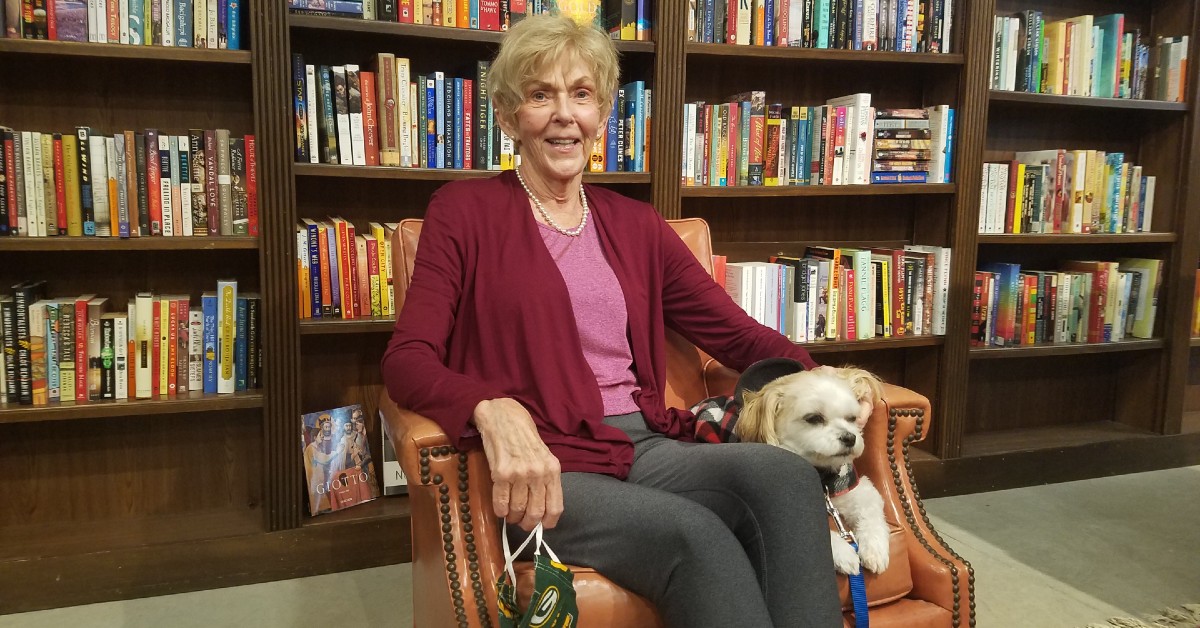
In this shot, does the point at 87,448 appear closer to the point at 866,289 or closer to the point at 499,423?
the point at 499,423

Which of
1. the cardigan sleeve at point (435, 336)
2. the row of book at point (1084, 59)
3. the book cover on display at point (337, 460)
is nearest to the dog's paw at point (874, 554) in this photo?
the cardigan sleeve at point (435, 336)

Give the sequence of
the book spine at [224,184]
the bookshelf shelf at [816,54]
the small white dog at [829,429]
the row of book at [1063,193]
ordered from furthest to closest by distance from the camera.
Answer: the row of book at [1063,193]
the bookshelf shelf at [816,54]
the book spine at [224,184]
the small white dog at [829,429]

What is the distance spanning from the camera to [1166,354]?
127 inches

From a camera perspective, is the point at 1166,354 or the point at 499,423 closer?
the point at 499,423

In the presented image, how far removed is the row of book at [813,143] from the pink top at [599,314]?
0.97 m

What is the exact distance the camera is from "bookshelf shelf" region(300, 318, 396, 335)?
230 cm

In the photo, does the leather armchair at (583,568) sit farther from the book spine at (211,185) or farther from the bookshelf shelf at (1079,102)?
the bookshelf shelf at (1079,102)

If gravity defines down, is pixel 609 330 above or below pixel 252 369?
above

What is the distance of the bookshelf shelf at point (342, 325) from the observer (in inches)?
90.4

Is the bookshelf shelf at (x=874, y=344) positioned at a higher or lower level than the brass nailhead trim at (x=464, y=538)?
higher

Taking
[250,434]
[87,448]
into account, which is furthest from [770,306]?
[87,448]

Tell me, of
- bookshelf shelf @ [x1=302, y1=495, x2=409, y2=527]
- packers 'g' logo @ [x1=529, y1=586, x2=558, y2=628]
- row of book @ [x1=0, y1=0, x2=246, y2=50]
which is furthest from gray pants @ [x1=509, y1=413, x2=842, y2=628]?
row of book @ [x1=0, y1=0, x2=246, y2=50]

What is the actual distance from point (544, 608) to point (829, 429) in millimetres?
599

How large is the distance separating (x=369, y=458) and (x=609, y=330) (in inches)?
44.7
